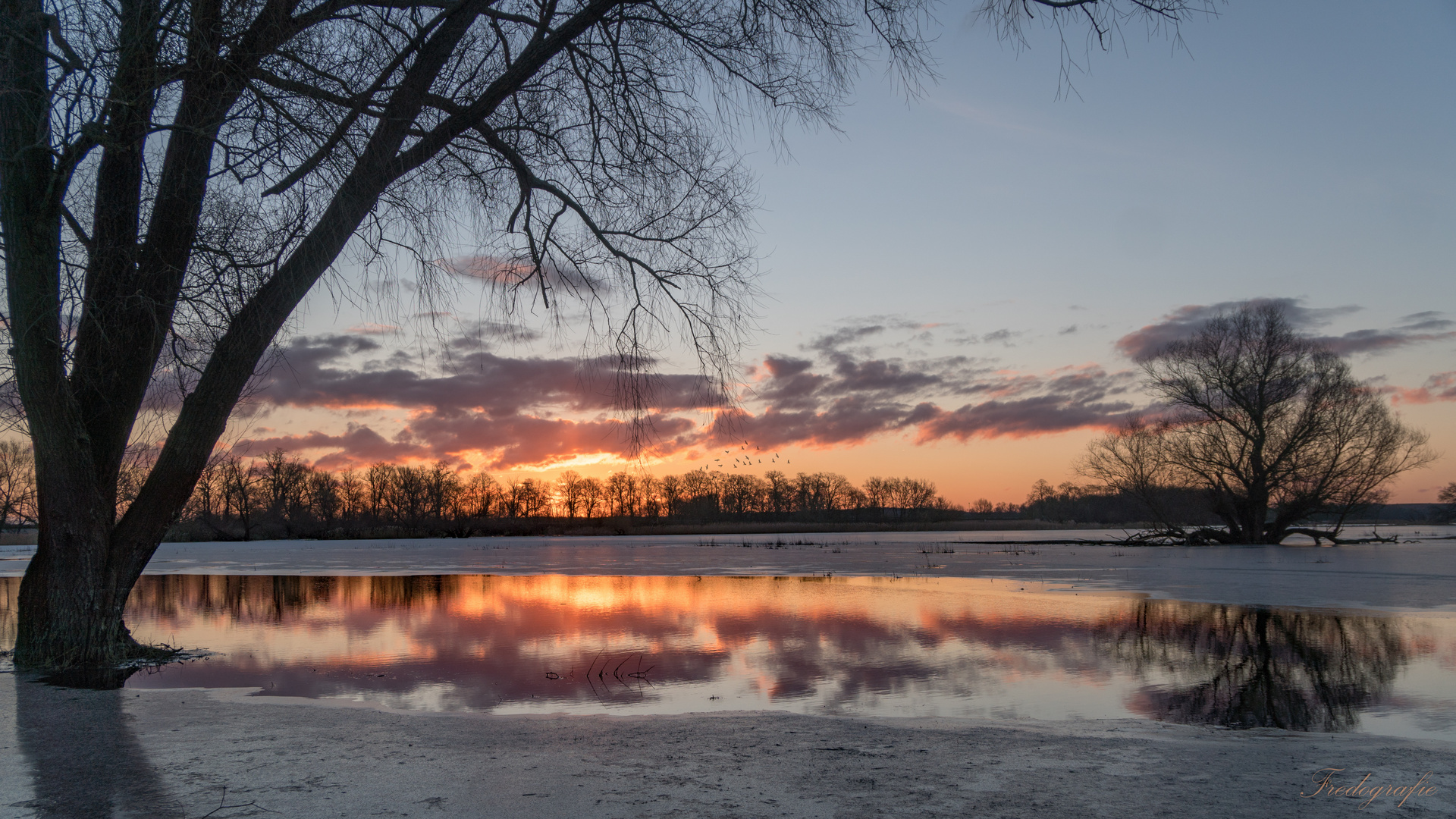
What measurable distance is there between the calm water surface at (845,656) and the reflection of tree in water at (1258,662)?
35 millimetres

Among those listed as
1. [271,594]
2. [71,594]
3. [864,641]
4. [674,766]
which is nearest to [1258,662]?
A: [864,641]

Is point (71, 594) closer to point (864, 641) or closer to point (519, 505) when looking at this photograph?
point (864, 641)

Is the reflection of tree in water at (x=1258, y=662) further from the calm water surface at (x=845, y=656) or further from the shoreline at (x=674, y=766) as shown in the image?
the shoreline at (x=674, y=766)

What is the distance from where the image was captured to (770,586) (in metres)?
18.3

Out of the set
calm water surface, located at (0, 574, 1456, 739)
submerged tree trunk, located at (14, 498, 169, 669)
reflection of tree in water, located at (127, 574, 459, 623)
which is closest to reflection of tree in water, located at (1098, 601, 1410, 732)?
calm water surface, located at (0, 574, 1456, 739)

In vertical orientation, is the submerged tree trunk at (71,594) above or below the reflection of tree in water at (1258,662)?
above

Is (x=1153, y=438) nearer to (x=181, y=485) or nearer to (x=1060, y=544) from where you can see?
(x=1060, y=544)

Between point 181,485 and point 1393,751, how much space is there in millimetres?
8983

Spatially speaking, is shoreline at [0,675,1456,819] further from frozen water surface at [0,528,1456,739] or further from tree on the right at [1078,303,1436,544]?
tree on the right at [1078,303,1436,544]

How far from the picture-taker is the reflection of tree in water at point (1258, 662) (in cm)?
645

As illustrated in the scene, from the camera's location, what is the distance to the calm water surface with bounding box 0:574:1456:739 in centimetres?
678

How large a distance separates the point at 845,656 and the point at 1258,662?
13.3 feet

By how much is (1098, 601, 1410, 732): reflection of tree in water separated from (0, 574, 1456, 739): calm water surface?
0.11ft
